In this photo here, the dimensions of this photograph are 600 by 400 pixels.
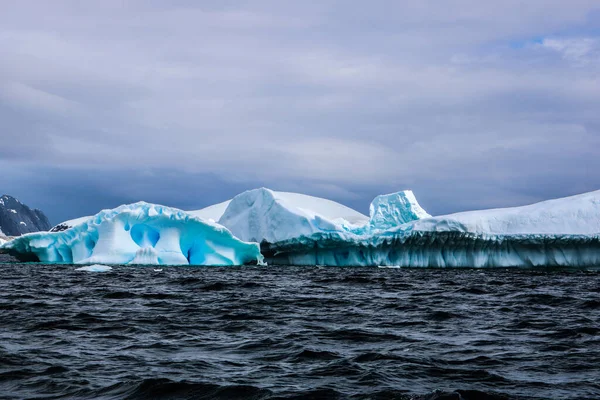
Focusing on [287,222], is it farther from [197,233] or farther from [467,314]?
[467,314]

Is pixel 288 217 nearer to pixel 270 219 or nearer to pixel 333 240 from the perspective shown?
pixel 270 219

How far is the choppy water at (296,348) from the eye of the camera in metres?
5.20

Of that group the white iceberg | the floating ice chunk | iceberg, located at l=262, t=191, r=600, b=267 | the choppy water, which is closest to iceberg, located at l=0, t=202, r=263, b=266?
the white iceberg

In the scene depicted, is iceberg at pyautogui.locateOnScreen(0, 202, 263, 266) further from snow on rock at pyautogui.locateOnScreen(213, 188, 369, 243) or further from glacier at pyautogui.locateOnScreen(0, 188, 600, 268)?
snow on rock at pyautogui.locateOnScreen(213, 188, 369, 243)

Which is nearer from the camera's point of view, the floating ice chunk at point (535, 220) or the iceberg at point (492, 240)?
the floating ice chunk at point (535, 220)

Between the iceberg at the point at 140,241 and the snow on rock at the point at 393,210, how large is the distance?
824 cm

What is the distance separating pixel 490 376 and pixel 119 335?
14.4ft

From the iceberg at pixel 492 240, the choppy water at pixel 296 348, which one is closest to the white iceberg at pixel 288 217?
the iceberg at pixel 492 240

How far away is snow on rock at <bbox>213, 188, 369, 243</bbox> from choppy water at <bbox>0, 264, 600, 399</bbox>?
23236 millimetres

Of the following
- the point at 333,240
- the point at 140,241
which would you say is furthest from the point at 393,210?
the point at 140,241

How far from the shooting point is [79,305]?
11.0m

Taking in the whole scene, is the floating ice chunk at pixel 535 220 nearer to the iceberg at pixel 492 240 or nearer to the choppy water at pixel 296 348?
the iceberg at pixel 492 240

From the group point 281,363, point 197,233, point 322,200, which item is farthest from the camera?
point 322,200

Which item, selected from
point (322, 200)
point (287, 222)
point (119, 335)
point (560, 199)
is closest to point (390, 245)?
point (287, 222)
